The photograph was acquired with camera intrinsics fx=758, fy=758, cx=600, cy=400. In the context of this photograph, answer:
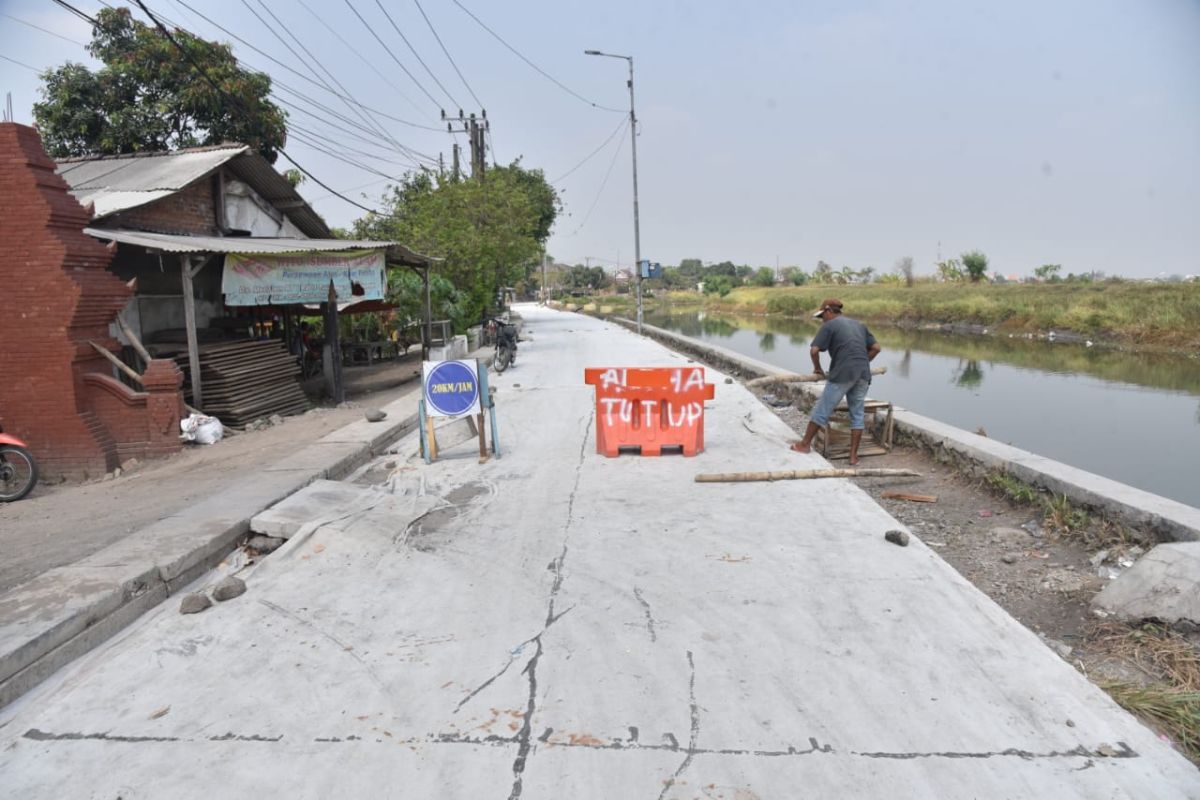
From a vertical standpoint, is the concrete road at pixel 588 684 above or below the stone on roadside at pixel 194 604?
below

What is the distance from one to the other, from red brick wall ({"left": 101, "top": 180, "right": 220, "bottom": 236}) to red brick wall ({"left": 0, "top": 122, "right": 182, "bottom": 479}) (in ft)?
7.02

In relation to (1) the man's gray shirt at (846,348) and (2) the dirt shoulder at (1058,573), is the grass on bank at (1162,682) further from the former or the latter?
(1) the man's gray shirt at (846,348)

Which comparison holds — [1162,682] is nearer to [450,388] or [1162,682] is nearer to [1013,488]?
[1013,488]

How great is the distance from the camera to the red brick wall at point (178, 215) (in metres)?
11.1

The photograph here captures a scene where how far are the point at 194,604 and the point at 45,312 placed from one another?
19.7ft

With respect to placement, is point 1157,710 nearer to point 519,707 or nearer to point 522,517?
point 519,707

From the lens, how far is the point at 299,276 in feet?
41.2

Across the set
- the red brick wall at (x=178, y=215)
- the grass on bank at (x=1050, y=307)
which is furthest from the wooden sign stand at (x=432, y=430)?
the grass on bank at (x=1050, y=307)

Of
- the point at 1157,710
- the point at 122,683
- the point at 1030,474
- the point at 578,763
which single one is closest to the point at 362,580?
the point at 122,683

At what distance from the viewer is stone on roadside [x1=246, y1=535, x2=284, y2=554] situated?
5.79 metres

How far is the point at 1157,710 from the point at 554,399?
10058mm

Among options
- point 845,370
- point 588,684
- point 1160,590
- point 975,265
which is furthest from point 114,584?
point 975,265

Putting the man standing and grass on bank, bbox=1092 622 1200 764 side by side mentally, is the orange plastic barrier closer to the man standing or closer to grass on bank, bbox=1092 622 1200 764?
the man standing

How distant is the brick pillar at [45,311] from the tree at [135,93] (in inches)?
564
